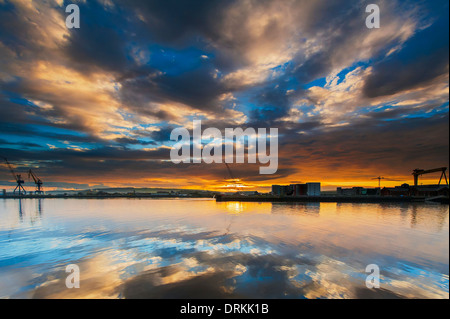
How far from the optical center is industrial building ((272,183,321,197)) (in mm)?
147250

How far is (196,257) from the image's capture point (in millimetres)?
14422

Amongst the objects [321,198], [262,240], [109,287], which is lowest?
[321,198]

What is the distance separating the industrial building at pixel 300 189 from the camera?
147 meters

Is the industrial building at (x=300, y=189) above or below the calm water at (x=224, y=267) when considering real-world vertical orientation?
below

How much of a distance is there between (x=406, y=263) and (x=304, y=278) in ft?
29.6

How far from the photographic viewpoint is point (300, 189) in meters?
155

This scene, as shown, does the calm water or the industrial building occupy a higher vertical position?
the calm water

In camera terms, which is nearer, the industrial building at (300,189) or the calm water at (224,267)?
the calm water at (224,267)

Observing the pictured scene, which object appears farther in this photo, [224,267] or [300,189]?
[300,189]

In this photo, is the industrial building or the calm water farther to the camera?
the industrial building
